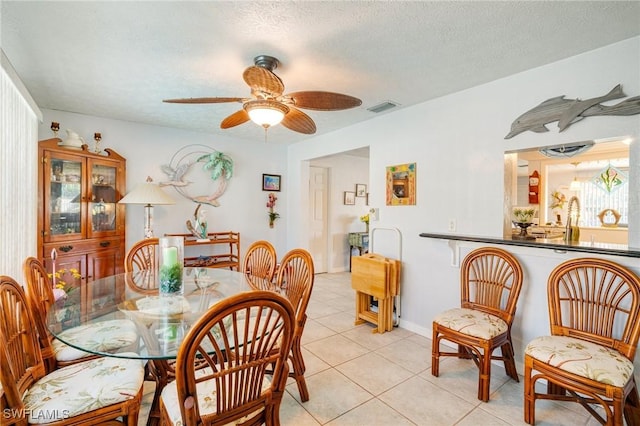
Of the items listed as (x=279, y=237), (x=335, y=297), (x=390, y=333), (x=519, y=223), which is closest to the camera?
(x=519, y=223)

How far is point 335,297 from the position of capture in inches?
173

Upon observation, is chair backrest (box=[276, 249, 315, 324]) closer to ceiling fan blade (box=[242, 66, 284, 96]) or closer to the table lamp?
ceiling fan blade (box=[242, 66, 284, 96])

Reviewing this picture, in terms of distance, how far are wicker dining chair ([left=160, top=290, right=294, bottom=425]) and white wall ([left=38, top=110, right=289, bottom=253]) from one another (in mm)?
3346

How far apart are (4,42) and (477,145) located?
3.70m

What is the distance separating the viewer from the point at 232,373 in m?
1.14

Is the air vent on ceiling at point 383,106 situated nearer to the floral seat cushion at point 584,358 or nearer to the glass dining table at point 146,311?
the glass dining table at point 146,311

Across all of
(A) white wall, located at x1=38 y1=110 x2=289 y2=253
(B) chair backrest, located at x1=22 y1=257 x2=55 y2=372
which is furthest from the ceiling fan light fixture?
(A) white wall, located at x1=38 y1=110 x2=289 y2=253

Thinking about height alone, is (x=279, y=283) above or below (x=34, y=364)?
above

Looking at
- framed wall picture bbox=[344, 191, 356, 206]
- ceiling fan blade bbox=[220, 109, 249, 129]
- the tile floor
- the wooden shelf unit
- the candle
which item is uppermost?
ceiling fan blade bbox=[220, 109, 249, 129]

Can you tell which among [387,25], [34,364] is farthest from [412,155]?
[34,364]

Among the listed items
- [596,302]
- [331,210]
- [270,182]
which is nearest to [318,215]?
[331,210]

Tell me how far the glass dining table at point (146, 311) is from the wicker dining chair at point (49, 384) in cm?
13

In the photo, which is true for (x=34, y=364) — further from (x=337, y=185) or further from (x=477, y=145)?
(x=337, y=185)

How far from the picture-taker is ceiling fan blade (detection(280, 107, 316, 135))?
2.29 m
